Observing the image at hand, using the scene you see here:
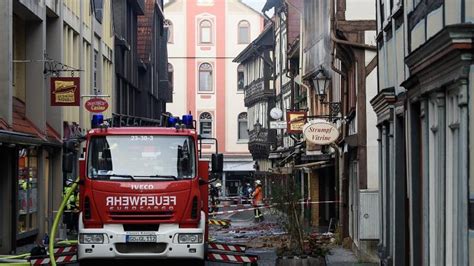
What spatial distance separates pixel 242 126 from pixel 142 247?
69.4 metres

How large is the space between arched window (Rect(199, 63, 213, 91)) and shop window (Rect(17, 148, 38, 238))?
58.0m

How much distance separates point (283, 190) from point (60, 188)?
13.7 metres

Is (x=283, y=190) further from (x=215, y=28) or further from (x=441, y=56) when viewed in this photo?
(x=215, y=28)

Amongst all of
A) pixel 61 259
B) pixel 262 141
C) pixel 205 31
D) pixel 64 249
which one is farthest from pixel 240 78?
pixel 61 259

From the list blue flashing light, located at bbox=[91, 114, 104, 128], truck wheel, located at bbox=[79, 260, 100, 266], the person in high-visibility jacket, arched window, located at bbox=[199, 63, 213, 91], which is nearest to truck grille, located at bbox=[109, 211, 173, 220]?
truck wheel, located at bbox=[79, 260, 100, 266]

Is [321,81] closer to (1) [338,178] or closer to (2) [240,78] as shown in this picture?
(1) [338,178]

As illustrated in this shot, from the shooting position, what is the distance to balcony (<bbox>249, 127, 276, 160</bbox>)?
60.8 meters

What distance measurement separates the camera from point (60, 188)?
31375mm

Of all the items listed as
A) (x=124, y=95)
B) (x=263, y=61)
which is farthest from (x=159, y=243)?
(x=263, y=61)

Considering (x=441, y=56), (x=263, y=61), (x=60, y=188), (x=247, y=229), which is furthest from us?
(x=263, y=61)

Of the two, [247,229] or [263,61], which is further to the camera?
[263,61]

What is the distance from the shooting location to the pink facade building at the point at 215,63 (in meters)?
85.8

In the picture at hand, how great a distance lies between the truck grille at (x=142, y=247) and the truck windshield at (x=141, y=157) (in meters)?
1.14

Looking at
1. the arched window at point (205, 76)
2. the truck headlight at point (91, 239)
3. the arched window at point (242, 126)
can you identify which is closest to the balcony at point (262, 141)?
the arched window at point (242, 126)
